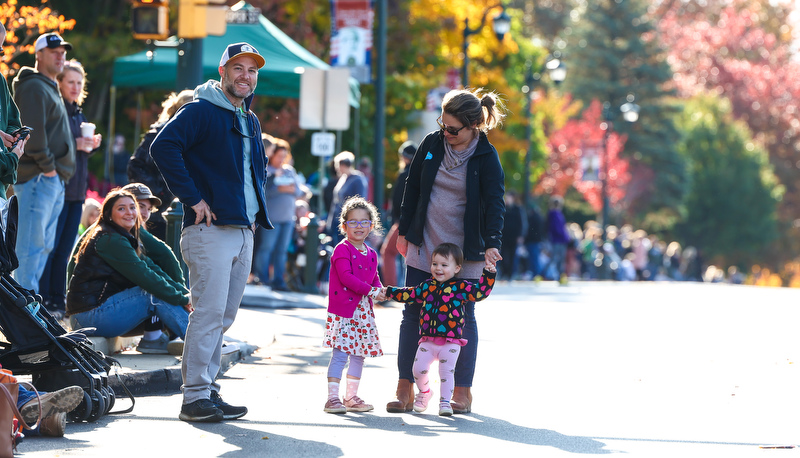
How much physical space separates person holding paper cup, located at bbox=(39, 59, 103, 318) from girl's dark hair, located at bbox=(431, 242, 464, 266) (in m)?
4.02

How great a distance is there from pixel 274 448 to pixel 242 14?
24.9 feet

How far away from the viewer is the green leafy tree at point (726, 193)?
55.2 m

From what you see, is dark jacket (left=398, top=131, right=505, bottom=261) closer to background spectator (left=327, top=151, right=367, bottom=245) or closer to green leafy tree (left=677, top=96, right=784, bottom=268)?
background spectator (left=327, top=151, right=367, bottom=245)

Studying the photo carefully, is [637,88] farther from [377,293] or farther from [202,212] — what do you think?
[202,212]

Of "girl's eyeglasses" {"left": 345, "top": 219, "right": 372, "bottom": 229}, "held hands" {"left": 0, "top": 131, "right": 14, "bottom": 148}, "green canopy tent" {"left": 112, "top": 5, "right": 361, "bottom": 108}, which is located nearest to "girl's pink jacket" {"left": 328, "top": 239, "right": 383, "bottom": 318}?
"girl's eyeglasses" {"left": 345, "top": 219, "right": 372, "bottom": 229}

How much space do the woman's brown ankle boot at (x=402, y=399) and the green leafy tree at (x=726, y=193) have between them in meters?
49.9

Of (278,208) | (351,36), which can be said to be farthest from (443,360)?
(351,36)

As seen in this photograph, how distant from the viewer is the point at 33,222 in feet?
30.8

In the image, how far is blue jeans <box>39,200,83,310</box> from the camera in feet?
34.3

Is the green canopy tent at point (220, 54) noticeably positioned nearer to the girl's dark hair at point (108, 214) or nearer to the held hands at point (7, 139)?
the girl's dark hair at point (108, 214)

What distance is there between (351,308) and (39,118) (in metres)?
3.44

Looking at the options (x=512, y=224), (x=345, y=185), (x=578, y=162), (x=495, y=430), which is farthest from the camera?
(x=578, y=162)

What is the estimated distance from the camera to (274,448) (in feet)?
19.9

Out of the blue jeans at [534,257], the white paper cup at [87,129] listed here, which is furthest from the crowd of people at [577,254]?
the white paper cup at [87,129]
